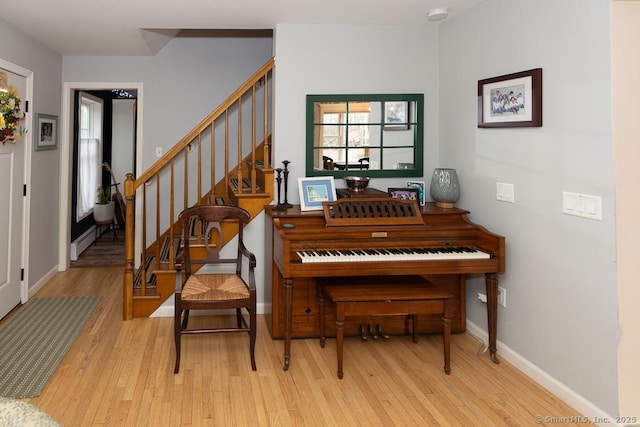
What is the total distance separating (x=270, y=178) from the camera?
402cm

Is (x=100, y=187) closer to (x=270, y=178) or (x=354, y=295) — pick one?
(x=270, y=178)

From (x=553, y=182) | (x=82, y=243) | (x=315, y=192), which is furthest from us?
(x=82, y=243)

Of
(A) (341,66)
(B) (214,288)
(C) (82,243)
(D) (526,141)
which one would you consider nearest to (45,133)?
(C) (82,243)

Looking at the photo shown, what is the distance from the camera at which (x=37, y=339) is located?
11.8 ft

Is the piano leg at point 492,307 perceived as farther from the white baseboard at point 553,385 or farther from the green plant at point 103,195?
the green plant at point 103,195

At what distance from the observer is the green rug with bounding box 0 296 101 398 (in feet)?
9.55

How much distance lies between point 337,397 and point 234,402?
0.55 meters

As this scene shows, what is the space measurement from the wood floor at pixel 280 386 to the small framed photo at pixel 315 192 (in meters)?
0.97

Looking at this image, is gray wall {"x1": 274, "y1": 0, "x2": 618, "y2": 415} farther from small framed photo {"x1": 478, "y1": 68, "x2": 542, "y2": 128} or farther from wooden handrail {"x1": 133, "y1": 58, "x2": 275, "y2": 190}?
wooden handrail {"x1": 133, "y1": 58, "x2": 275, "y2": 190}

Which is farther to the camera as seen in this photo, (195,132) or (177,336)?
(195,132)

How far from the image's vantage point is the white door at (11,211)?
4062 mm

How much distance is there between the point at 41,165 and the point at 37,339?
6.49 feet

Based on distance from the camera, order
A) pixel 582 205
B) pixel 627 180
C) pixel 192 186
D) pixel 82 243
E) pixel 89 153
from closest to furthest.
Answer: pixel 627 180 → pixel 582 205 → pixel 192 186 → pixel 82 243 → pixel 89 153

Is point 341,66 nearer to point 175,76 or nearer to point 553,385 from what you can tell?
point 175,76
